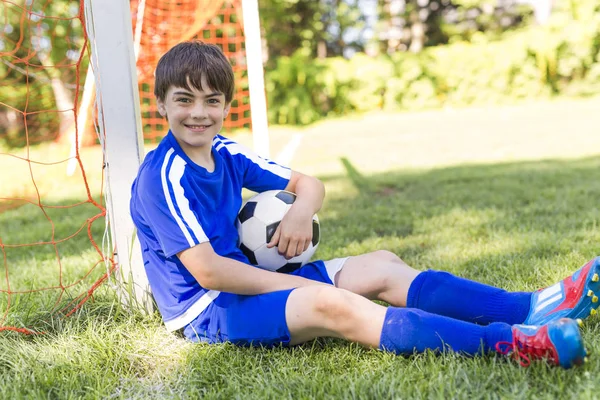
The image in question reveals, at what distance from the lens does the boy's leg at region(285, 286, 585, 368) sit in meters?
1.62

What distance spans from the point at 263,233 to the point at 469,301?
746 mm

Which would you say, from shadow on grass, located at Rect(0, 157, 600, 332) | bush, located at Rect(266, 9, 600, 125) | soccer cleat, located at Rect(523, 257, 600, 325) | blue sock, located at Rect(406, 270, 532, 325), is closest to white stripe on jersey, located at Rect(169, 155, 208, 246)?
blue sock, located at Rect(406, 270, 532, 325)

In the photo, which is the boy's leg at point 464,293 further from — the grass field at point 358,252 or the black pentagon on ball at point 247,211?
the black pentagon on ball at point 247,211

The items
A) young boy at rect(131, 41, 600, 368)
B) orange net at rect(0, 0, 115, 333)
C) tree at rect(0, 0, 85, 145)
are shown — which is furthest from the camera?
tree at rect(0, 0, 85, 145)

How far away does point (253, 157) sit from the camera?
7.14 feet

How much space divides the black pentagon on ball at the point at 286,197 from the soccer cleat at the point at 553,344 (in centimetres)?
93

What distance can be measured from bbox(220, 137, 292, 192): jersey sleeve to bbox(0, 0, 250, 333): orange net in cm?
51

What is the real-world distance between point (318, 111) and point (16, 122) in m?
6.90

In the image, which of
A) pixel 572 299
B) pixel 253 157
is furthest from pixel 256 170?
pixel 572 299

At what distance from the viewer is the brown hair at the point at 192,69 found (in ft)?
5.98

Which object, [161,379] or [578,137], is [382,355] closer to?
[161,379]

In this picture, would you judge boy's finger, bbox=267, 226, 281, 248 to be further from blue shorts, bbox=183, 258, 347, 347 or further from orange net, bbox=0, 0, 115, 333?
orange net, bbox=0, 0, 115, 333

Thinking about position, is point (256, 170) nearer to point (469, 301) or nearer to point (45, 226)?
point (469, 301)

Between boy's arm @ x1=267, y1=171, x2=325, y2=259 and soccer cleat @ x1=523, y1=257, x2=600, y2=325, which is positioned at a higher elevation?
boy's arm @ x1=267, y1=171, x2=325, y2=259
